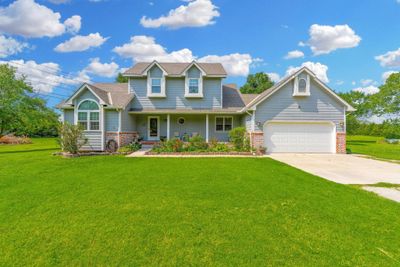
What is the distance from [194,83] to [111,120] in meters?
7.05

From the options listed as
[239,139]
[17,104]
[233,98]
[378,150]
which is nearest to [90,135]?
[239,139]

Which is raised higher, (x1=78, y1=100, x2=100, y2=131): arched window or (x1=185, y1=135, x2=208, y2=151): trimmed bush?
(x1=78, y1=100, x2=100, y2=131): arched window

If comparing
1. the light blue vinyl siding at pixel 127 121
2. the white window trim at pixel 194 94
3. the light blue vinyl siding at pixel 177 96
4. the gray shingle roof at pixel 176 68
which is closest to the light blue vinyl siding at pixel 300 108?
the light blue vinyl siding at pixel 177 96

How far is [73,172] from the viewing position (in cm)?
805

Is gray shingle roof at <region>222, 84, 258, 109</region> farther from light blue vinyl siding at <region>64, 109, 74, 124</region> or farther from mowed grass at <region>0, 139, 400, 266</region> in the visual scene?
light blue vinyl siding at <region>64, 109, 74, 124</region>

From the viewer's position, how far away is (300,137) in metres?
14.3

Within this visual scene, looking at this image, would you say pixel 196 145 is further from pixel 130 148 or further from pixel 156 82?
pixel 156 82

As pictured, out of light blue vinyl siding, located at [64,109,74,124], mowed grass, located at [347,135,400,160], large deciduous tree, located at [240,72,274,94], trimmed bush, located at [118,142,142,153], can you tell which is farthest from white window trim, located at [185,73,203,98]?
large deciduous tree, located at [240,72,274,94]

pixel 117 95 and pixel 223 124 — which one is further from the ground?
pixel 117 95

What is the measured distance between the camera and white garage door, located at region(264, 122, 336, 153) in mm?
14188

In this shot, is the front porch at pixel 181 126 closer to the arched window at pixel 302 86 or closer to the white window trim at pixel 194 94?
the white window trim at pixel 194 94

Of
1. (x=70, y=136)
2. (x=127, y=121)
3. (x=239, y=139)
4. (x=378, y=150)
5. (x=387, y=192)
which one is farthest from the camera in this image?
(x=378, y=150)

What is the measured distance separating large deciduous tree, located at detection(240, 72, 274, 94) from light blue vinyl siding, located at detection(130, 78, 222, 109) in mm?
22737

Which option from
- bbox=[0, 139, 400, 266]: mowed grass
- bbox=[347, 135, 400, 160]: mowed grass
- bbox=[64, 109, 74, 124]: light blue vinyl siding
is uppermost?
bbox=[64, 109, 74, 124]: light blue vinyl siding
